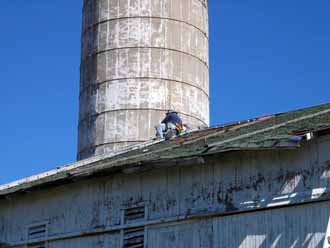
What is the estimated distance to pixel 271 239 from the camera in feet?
45.0

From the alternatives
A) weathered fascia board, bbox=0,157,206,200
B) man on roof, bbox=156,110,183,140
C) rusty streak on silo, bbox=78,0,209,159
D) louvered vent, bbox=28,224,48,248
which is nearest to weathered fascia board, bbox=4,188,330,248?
louvered vent, bbox=28,224,48,248

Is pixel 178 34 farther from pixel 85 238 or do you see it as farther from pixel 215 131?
pixel 85 238

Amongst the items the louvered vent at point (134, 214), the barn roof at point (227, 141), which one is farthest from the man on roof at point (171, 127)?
the louvered vent at point (134, 214)

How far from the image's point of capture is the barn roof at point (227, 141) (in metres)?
13.6

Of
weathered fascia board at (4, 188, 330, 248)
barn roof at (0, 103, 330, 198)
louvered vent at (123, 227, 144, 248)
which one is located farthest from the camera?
louvered vent at (123, 227, 144, 248)

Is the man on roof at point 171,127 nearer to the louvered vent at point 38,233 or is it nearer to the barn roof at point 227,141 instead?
the barn roof at point 227,141

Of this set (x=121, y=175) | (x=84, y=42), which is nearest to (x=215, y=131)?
(x=121, y=175)

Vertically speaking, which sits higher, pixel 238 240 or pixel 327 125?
pixel 327 125

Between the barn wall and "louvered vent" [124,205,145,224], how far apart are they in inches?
4.8

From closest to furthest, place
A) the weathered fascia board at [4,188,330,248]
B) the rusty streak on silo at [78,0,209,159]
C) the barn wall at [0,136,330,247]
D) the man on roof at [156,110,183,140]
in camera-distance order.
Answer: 1. the weathered fascia board at [4,188,330,248]
2. the barn wall at [0,136,330,247]
3. the man on roof at [156,110,183,140]
4. the rusty streak on silo at [78,0,209,159]

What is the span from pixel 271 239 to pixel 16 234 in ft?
23.5

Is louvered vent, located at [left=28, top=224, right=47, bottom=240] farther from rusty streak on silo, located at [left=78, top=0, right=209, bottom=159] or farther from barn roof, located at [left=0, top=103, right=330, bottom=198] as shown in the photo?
rusty streak on silo, located at [left=78, top=0, right=209, bottom=159]

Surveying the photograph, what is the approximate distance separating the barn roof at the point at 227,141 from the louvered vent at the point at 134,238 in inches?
45.4

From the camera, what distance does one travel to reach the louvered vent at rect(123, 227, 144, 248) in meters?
15.8
